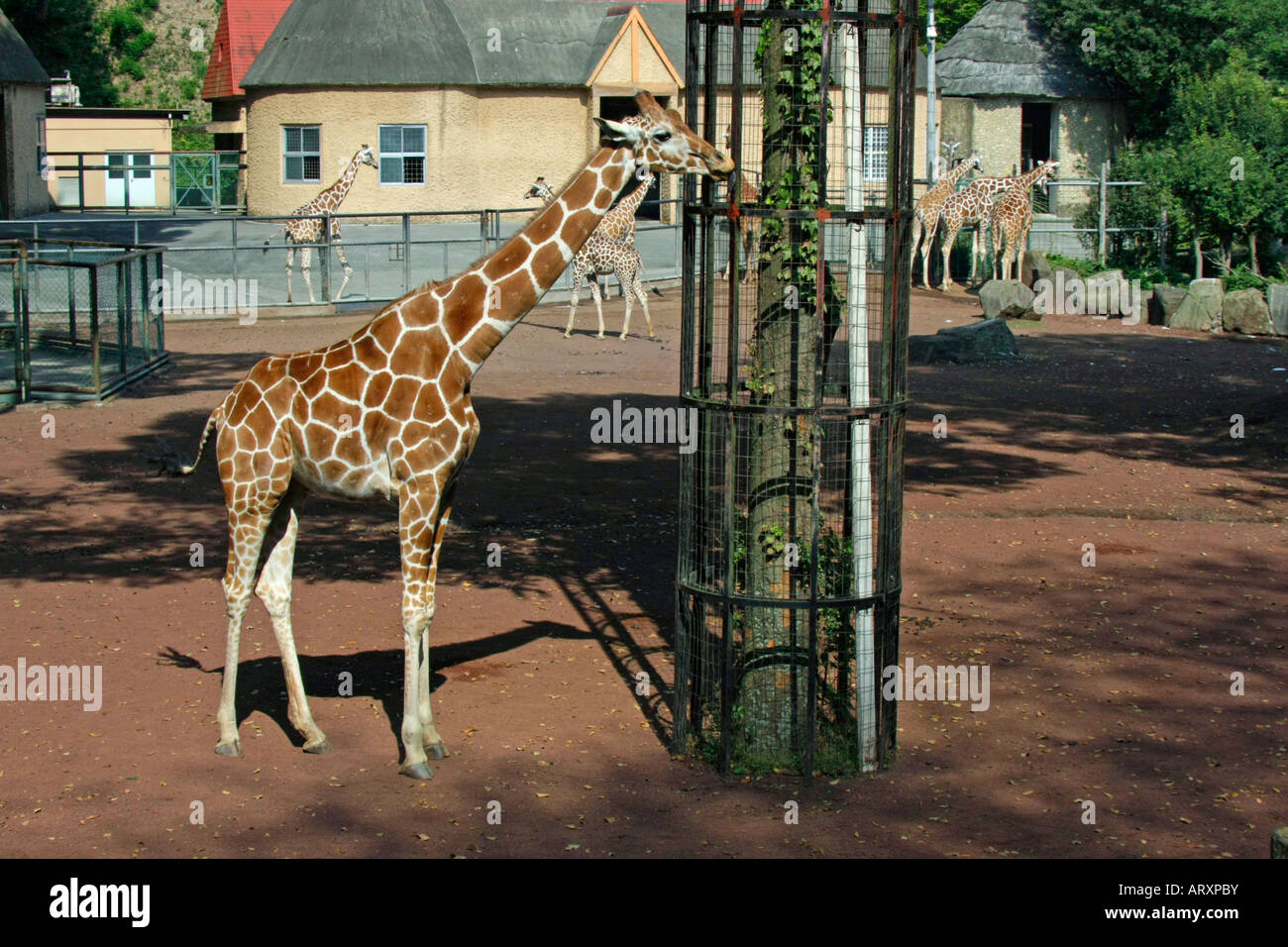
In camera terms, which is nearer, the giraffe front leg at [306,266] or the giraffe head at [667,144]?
the giraffe head at [667,144]

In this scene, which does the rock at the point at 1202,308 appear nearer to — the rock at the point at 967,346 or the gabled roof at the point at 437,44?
the rock at the point at 967,346

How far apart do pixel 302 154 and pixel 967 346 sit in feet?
77.1

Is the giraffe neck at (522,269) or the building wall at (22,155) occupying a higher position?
the building wall at (22,155)

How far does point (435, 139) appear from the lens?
39.6m

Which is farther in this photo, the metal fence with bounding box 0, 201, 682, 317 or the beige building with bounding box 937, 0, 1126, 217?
the beige building with bounding box 937, 0, 1126, 217

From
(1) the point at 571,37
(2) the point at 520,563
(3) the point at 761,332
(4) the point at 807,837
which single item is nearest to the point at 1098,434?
(2) the point at 520,563

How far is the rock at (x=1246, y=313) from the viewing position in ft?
82.0

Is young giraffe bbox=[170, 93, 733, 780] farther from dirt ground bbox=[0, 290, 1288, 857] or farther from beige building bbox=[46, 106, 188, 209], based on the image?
beige building bbox=[46, 106, 188, 209]

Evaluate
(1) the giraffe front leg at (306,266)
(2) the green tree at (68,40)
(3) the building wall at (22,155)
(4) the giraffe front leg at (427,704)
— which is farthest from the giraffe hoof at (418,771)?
(2) the green tree at (68,40)

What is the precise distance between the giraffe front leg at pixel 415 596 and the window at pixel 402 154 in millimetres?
33601

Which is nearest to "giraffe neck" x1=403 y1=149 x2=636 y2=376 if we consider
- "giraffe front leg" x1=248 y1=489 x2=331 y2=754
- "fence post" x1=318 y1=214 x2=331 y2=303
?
"giraffe front leg" x1=248 y1=489 x2=331 y2=754

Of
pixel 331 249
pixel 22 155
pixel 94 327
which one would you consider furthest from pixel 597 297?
pixel 22 155

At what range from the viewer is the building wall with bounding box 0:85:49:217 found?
3953 centimetres

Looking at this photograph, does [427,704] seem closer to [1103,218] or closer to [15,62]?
[1103,218]
